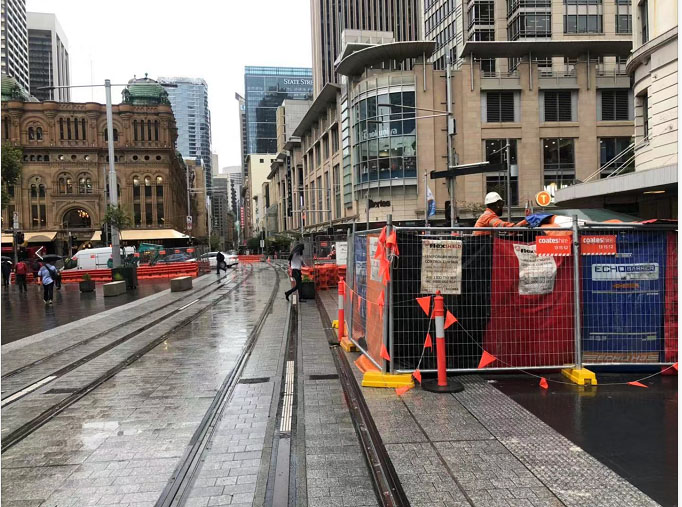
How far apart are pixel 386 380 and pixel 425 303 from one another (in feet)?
3.57

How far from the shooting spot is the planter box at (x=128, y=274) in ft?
75.5

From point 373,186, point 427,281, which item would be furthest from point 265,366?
point 373,186

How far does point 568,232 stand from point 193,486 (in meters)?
5.34

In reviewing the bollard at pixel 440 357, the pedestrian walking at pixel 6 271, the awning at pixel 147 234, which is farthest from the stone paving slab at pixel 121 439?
the awning at pixel 147 234

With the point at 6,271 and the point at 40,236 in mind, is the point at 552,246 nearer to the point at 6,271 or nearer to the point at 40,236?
the point at 6,271

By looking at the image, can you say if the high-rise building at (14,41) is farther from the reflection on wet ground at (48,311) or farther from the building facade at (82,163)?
the reflection on wet ground at (48,311)

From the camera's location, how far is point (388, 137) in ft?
150

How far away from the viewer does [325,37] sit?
108875mm

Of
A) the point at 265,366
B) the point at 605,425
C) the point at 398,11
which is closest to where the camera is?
the point at 605,425

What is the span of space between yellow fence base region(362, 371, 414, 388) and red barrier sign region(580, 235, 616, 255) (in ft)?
9.10

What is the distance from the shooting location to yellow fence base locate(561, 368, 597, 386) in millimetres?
5934

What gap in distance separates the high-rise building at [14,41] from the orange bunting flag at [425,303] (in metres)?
130

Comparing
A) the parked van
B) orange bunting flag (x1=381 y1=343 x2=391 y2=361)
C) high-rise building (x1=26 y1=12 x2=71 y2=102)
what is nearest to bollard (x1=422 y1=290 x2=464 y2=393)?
orange bunting flag (x1=381 y1=343 x2=391 y2=361)

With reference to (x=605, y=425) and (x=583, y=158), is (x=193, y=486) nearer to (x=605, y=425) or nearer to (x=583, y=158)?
(x=605, y=425)
